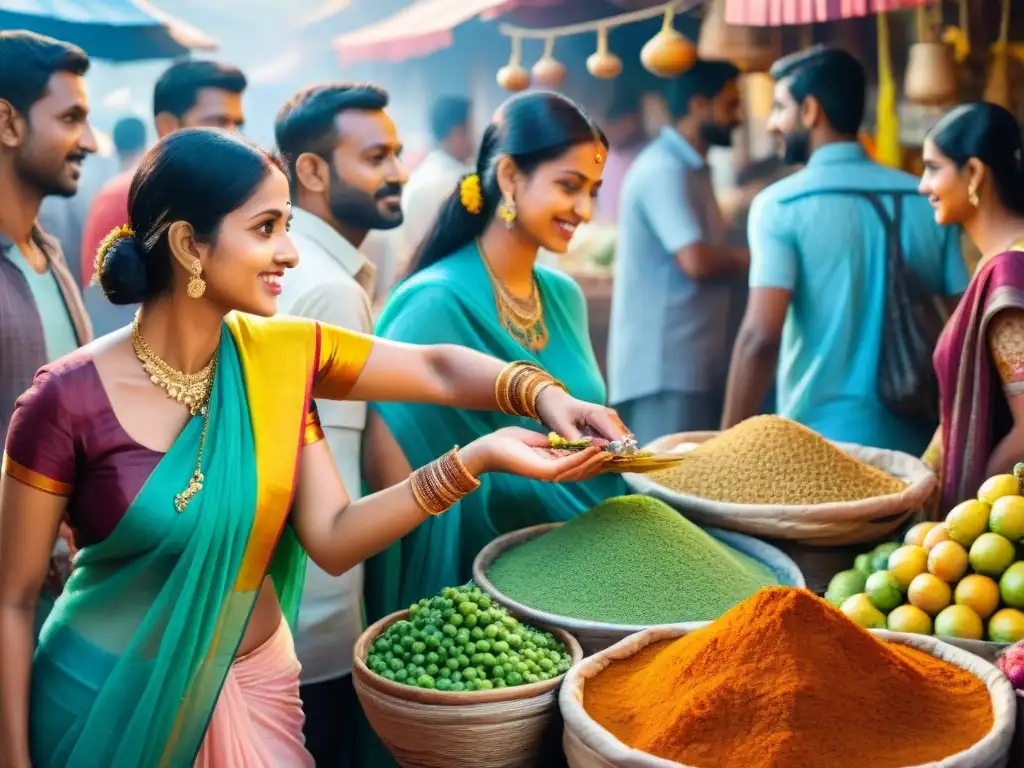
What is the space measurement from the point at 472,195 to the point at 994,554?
1420 mm

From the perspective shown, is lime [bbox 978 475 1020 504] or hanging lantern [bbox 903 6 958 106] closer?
lime [bbox 978 475 1020 504]

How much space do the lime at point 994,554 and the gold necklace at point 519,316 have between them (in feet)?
3.64

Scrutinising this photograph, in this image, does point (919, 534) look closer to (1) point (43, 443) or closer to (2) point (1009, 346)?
(2) point (1009, 346)

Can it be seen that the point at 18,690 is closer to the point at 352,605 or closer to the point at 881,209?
the point at 352,605

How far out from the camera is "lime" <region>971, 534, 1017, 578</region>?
83.4 inches

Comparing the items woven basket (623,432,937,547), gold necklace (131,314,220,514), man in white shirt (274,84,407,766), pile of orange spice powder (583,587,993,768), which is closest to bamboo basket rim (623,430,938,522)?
woven basket (623,432,937,547)

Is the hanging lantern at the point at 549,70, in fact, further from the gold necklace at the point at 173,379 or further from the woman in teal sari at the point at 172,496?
the gold necklace at the point at 173,379

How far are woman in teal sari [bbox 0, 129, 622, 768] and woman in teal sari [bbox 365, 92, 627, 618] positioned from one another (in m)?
0.74

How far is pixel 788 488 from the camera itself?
256cm

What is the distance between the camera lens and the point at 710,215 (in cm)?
430

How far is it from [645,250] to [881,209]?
945 mm

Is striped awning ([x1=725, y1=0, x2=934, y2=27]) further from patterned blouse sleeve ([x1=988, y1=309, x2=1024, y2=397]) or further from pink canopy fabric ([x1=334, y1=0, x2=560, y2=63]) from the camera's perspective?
patterned blouse sleeve ([x1=988, y1=309, x2=1024, y2=397])

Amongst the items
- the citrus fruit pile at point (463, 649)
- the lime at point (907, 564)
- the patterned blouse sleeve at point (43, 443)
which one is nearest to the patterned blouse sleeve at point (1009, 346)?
the lime at point (907, 564)

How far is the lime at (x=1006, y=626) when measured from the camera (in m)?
2.02
